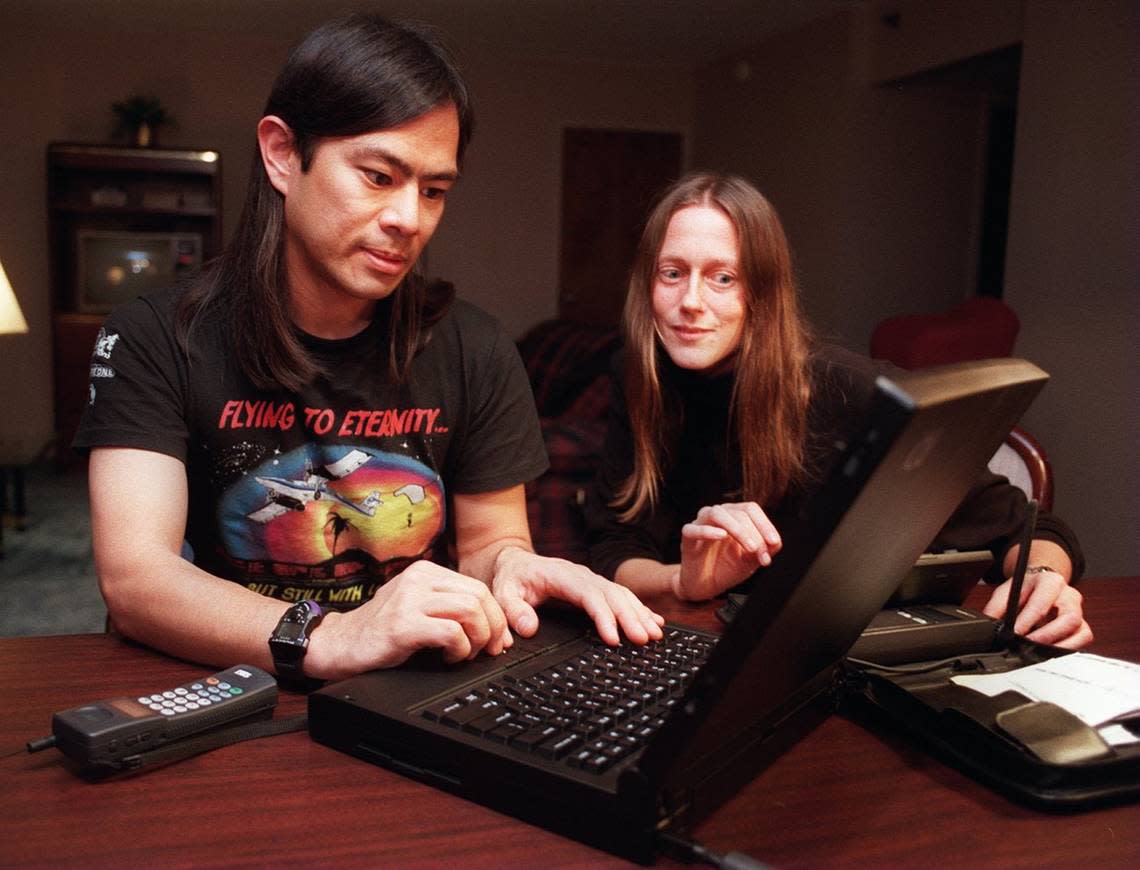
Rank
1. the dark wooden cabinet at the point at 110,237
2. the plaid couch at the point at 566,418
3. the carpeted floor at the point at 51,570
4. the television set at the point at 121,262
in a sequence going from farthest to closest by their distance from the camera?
the television set at the point at 121,262
the dark wooden cabinet at the point at 110,237
the carpeted floor at the point at 51,570
the plaid couch at the point at 566,418

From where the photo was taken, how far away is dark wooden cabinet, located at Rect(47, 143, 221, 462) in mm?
6387

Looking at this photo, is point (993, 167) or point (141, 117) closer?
point (993, 167)

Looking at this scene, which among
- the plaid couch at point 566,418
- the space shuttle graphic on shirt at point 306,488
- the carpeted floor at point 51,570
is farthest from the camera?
the carpeted floor at point 51,570

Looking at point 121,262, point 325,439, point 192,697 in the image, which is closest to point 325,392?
point 325,439

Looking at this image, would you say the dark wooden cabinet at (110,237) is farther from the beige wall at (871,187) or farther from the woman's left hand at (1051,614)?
the woman's left hand at (1051,614)

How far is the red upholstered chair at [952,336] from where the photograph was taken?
11.7ft

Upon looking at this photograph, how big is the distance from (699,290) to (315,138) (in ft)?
2.23

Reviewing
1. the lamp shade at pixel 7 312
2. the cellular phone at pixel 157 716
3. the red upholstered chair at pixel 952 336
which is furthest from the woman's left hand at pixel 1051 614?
the lamp shade at pixel 7 312

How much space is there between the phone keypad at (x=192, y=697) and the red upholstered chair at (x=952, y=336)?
10.2ft

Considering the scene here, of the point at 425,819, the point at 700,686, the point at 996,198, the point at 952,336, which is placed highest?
the point at 996,198

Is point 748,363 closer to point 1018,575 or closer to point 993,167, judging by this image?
point 1018,575

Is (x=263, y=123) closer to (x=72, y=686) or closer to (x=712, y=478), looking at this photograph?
(x=72, y=686)

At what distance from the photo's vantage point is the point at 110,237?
21.4 ft

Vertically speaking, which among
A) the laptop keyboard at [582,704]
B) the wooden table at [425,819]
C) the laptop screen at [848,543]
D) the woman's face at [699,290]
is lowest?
the wooden table at [425,819]
